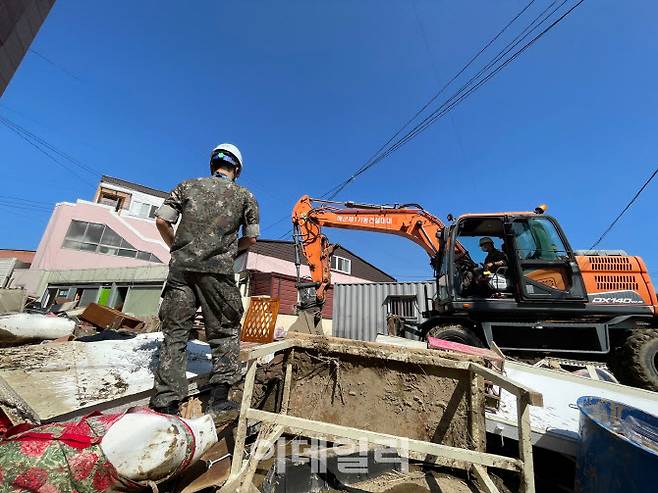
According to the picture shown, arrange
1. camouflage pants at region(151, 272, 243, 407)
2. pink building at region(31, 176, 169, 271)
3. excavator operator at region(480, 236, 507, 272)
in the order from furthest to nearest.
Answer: pink building at region(31, 176, 169, 271) → excavator operator at region(480, 236, 507, 272) → camouflage pants at region(151, 272, 243, 407)

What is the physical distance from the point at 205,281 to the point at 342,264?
19.9 metres

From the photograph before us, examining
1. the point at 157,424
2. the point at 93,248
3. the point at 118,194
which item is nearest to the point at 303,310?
the point at 157,424

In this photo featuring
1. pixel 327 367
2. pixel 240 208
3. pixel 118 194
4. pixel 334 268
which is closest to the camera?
pixel 327 367

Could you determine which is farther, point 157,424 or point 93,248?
point 93,248

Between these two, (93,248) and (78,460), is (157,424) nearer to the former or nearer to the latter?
(78,460)

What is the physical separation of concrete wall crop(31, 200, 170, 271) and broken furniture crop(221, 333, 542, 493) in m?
19.7

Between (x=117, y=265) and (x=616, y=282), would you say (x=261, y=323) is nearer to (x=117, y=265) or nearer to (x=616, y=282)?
(x=616, y=282)

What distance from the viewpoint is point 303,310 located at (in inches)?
209

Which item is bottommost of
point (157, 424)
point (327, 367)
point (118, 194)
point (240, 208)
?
point (157, 424)

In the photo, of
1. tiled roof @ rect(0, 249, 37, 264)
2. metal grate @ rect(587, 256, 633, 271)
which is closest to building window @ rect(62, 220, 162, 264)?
tiled roof @ rect(0, 249, 37, 264)

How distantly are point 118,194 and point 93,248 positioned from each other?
7.84 m

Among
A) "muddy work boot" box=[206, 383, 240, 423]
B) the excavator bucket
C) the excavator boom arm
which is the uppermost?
the excavator boom arm

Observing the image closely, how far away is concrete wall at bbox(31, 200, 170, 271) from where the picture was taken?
17.5 metres

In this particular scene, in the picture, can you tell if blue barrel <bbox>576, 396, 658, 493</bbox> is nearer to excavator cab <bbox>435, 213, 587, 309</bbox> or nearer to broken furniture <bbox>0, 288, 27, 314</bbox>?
excavator cab <bbox>435, 213, 587, 309</bbox>
